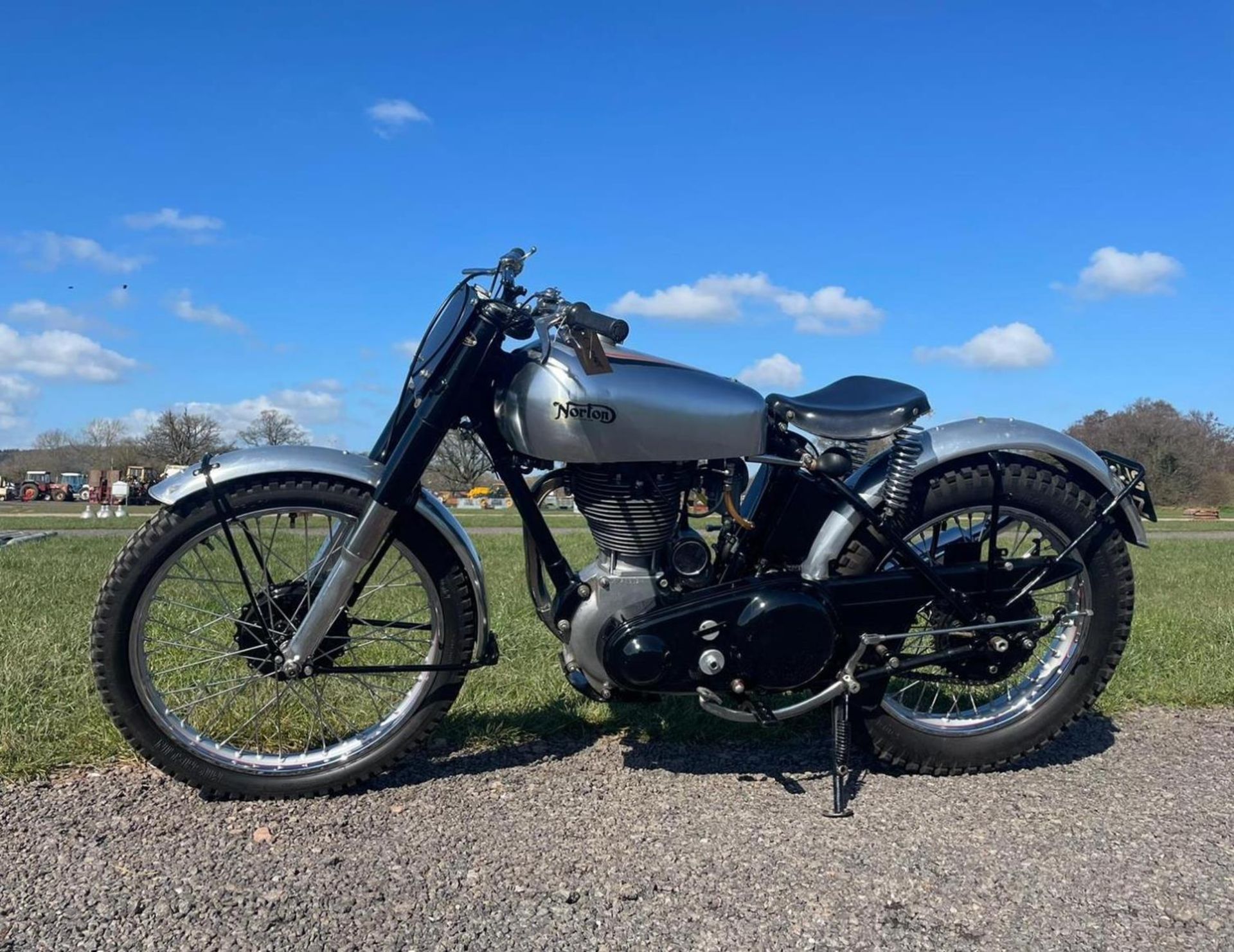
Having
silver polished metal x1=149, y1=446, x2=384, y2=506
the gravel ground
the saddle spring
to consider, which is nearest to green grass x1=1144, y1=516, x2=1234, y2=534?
the saddle spring

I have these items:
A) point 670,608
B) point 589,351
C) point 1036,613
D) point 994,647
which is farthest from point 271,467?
point 1036,613

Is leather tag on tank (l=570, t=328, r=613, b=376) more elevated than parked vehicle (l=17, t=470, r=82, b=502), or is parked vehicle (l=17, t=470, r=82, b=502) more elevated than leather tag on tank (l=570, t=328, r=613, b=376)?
leather tag on tank (l=570, t=328, r=613, b=376)

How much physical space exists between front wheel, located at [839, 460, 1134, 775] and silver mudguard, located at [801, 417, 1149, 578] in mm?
69

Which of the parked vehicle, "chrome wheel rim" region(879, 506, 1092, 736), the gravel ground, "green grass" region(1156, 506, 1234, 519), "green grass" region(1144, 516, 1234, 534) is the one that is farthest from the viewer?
the parked vehicle

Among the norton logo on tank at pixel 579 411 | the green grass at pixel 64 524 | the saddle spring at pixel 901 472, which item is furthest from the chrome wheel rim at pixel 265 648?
the green grass at pixel 64 524

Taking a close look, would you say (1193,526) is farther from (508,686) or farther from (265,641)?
(265,641)

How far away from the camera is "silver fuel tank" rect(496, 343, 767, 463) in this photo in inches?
124

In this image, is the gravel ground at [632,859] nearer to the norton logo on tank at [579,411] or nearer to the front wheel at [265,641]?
the front wheel at [265,641]

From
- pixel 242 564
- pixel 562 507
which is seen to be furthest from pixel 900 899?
pixel 242 564

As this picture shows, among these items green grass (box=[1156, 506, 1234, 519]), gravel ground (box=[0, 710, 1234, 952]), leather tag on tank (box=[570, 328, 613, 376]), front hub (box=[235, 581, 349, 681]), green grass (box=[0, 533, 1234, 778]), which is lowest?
green grass (box=[1156, 506, 1234, 519])

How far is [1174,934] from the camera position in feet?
7.70

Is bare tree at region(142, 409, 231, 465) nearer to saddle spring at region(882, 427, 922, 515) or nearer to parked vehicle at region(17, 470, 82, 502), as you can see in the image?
parked vehicle at region(17, 470, 82, 502)

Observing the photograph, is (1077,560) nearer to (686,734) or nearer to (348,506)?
(686,734)

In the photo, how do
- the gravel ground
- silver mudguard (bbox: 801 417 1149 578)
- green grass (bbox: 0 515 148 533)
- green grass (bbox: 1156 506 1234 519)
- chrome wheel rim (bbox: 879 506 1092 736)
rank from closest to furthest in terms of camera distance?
the gravel ground
silver mudguard (bbox: 801 417 1149 578)
chrome wheel rim (bbox: 879 506 1092 736)
green grass (bbox: 0 515 148 533)
green grass (bbox: 1156 506 1234 519)
